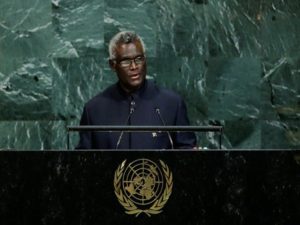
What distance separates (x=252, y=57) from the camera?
6.08 meters

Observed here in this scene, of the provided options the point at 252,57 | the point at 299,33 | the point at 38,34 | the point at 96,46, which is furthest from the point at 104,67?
the point at 299,33

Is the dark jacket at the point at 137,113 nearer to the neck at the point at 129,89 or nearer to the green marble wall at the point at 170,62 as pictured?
the neck at the point at 129,89

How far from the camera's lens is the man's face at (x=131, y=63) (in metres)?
4.45

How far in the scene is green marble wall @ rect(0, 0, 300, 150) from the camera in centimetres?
600

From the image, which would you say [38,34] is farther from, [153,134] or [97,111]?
[153,134]

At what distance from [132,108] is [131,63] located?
26 cm

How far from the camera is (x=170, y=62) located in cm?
604
